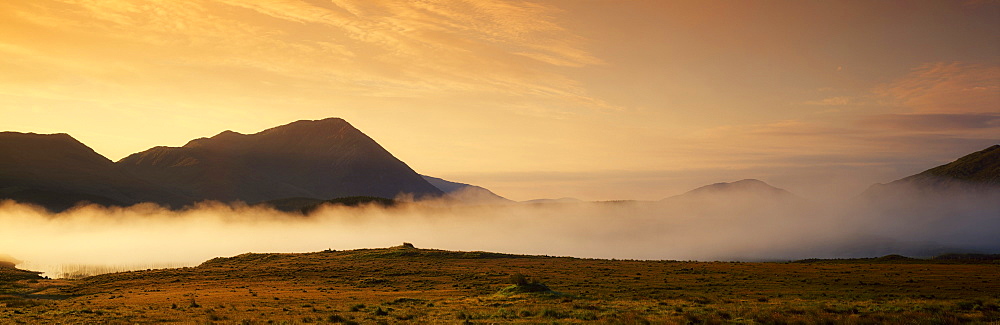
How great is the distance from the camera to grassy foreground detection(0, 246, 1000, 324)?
26797 mm

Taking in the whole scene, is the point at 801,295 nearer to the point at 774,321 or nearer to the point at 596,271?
the point at 774,321

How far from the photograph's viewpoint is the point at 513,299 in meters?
38.0

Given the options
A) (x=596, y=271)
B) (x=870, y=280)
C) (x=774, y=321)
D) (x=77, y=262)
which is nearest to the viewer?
(x=774, y=321)

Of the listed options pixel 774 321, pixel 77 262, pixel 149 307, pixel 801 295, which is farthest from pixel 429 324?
pixel 77 262

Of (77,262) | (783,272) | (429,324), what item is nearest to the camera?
(429,324)

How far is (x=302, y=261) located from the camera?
100500 millimetres

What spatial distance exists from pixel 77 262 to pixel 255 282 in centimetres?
14434

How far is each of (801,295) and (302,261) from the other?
81.8 metres

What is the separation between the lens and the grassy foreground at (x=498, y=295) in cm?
2680

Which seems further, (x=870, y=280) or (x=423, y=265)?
(x=423, y=265)

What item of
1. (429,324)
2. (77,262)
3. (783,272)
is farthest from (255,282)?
(77,262)

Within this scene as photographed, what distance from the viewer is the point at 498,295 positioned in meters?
41.5

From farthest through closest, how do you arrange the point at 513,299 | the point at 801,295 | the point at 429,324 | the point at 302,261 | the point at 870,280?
1. the point at 302,261
2. the point at 870,280
3. the point at 801,295
4. the point at 513,299
5. the point at 429,324

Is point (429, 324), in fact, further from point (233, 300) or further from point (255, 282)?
point (255, 282)
